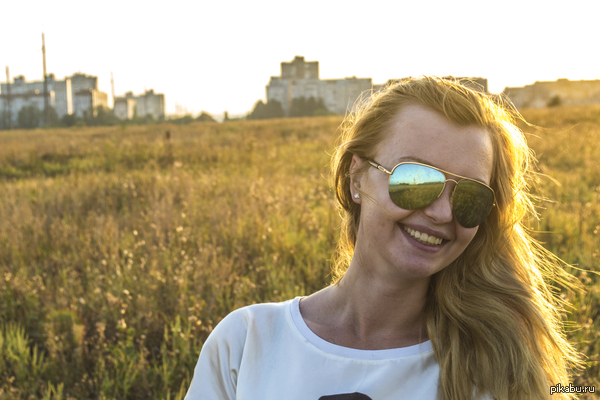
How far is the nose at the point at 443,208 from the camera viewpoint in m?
1.38

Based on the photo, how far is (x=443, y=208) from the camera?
1395mm

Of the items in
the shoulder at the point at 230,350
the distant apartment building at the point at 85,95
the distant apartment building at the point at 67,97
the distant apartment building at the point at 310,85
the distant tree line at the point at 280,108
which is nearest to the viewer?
the shoulder at the point at 230,350

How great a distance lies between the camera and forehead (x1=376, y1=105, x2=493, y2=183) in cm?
140

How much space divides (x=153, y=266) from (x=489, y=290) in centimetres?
328

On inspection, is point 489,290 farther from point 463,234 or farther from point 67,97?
point 67,97

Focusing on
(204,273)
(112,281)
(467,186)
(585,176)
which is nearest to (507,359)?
(467,186)

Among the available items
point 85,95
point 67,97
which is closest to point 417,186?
point 85,95

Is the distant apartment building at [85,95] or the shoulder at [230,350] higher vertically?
the distant apartment building at [85,95]

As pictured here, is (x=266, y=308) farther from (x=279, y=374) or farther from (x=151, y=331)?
(x=151, y=331)

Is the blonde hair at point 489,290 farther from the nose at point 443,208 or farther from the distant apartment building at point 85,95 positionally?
the distant apartment building at point 85,95

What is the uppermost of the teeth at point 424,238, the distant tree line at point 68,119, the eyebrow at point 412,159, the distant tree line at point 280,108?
the distant tree line at point 280,108

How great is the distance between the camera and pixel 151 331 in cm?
341

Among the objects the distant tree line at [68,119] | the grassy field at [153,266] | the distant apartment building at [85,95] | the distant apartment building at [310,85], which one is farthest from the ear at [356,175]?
the distant apartment building at [310,85]

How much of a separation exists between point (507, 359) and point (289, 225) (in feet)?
13.2
